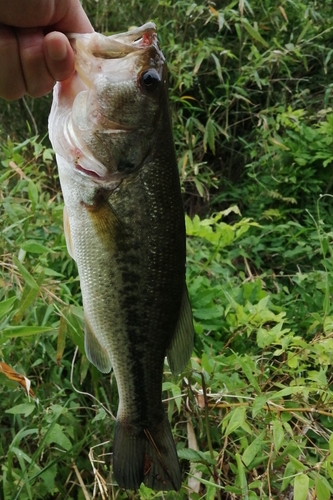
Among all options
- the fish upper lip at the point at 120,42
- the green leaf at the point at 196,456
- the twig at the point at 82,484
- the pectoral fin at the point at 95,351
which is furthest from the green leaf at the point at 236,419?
the fish upper lip at the point at 120,42

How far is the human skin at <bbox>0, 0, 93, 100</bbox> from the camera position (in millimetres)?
1312

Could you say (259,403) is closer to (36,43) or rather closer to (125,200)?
(125,200)

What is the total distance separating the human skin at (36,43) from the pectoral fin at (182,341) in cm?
79

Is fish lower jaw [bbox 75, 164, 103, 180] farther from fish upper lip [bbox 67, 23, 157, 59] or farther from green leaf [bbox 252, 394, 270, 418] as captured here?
green leaf [bbox 252, 394, 270, 418]

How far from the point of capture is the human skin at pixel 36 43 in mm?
1312

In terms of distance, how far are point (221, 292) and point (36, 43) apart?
1513mm

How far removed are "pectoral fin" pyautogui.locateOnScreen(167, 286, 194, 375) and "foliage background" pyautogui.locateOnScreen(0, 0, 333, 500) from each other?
22cm

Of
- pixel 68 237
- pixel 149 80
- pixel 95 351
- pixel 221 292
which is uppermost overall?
pixel 149 80

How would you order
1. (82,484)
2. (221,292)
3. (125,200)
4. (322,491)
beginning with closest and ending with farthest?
(322,491) → (125,200) → (82,484) → (221,292)

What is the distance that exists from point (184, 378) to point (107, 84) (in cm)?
111

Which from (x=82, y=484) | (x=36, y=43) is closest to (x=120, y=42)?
(x=36, y=43)

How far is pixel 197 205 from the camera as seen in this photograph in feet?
13.1

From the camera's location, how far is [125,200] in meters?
1.38

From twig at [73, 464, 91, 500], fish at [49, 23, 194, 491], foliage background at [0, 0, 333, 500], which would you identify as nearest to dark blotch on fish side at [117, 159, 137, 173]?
fish at [49, 23, 194, 491]
